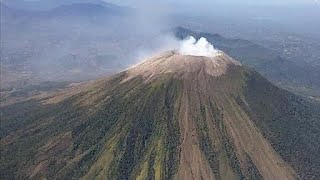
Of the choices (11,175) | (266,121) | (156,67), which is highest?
(156,67)

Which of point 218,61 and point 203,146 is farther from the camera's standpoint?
point 218,61

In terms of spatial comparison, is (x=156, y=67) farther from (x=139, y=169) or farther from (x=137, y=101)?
(x=139, y=169)

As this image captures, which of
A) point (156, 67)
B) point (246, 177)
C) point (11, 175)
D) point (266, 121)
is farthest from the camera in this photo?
point (156, 67)

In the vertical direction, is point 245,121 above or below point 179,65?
below

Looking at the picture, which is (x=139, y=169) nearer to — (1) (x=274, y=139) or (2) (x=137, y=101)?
(2) (x=137, y=101)

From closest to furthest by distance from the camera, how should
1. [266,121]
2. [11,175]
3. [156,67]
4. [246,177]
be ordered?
[246,177] < [11,175] < [266,121] < [156,67]

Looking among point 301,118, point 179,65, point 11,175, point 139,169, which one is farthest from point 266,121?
point 11,175

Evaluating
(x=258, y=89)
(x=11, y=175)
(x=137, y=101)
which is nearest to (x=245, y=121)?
(x=258, y=89)
